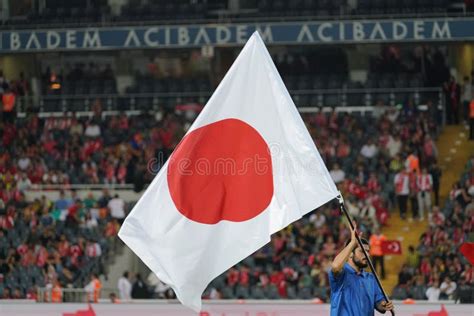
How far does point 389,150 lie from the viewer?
1062 inches

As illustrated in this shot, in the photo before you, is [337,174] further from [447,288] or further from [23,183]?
[23,183]

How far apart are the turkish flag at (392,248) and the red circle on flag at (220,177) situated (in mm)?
13229

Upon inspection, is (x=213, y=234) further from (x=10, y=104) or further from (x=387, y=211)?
(x=10, y=104)

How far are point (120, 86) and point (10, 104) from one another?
279 centimetres

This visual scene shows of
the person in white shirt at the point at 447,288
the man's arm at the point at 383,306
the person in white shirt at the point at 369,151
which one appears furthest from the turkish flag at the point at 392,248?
the man's arm at the point at 383,306

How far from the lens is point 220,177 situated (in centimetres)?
1089

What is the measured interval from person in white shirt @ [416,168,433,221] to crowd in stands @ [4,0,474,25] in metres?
4.86

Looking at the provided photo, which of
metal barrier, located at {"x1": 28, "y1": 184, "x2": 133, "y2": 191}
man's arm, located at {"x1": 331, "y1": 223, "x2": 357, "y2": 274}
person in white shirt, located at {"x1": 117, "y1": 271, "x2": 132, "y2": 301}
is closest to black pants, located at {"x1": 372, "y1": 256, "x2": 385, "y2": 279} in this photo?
person in white shirt, located at {"x1": 117, "y1": 271, "x2": 132, "y2": 301}

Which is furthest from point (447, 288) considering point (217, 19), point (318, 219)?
point (217, 19)

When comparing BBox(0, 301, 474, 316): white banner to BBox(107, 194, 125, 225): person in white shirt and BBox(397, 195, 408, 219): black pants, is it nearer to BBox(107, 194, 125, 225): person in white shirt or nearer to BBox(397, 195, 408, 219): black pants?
BBox(107, 194, 125, 225): person in white shirt

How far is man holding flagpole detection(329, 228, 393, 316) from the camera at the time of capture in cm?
1030

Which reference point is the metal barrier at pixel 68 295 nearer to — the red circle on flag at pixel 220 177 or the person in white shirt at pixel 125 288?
the person in white shirt at pixel 125 288

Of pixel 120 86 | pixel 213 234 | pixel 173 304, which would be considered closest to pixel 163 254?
pixel 213 234

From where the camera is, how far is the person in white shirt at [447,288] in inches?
857
